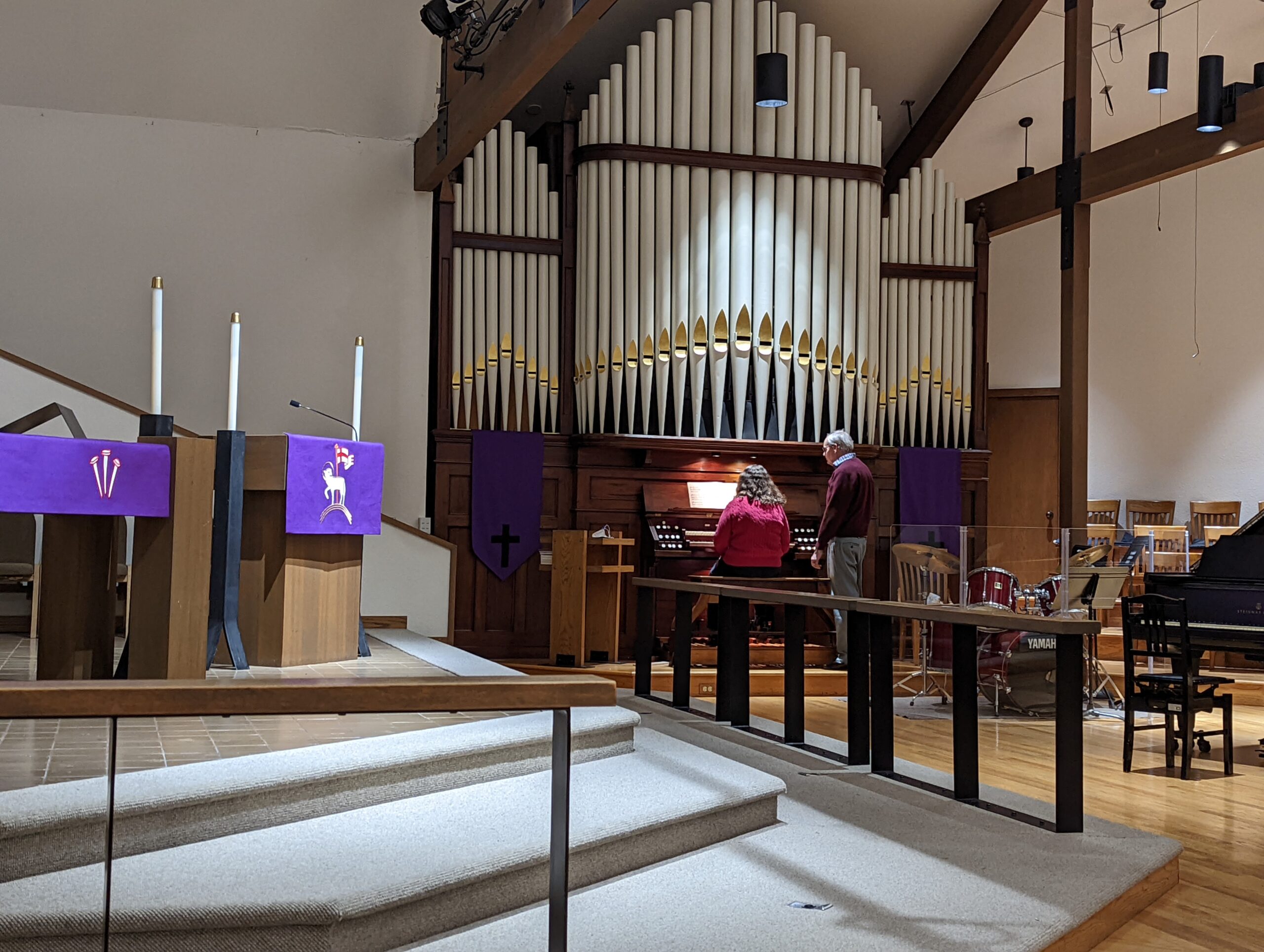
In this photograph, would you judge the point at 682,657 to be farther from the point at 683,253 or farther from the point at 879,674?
the point at 683,253

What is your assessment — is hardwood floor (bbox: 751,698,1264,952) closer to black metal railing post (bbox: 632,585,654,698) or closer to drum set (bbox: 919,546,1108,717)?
drum set (bbox: 919,546,1108,717)

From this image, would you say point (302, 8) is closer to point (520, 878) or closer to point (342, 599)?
point (342, 599)

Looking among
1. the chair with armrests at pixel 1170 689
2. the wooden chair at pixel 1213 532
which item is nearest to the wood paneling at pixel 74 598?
the chair with armrests at pixel 1170 689

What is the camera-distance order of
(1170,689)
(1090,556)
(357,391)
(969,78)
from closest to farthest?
(357,391) → (1170,689) → (1090,556) → (969,78)

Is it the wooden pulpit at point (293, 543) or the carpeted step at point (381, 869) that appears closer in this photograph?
the carpeted step at point (381, 869)

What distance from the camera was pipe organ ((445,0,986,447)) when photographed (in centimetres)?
851

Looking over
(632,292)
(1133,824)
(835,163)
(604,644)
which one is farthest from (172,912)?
(835,163)

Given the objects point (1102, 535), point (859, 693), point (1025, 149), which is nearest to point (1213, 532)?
point (1102, 535)

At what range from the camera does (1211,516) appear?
11.1 meters

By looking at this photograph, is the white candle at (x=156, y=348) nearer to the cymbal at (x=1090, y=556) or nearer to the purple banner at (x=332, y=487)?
the purple banner at (x=332, y=487)

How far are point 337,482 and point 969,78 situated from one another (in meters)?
7.29

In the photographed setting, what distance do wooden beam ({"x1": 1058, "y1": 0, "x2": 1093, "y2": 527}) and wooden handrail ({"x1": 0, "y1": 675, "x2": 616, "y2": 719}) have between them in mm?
7484

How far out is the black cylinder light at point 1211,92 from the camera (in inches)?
290

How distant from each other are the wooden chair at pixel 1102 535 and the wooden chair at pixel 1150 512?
2.87 meters
